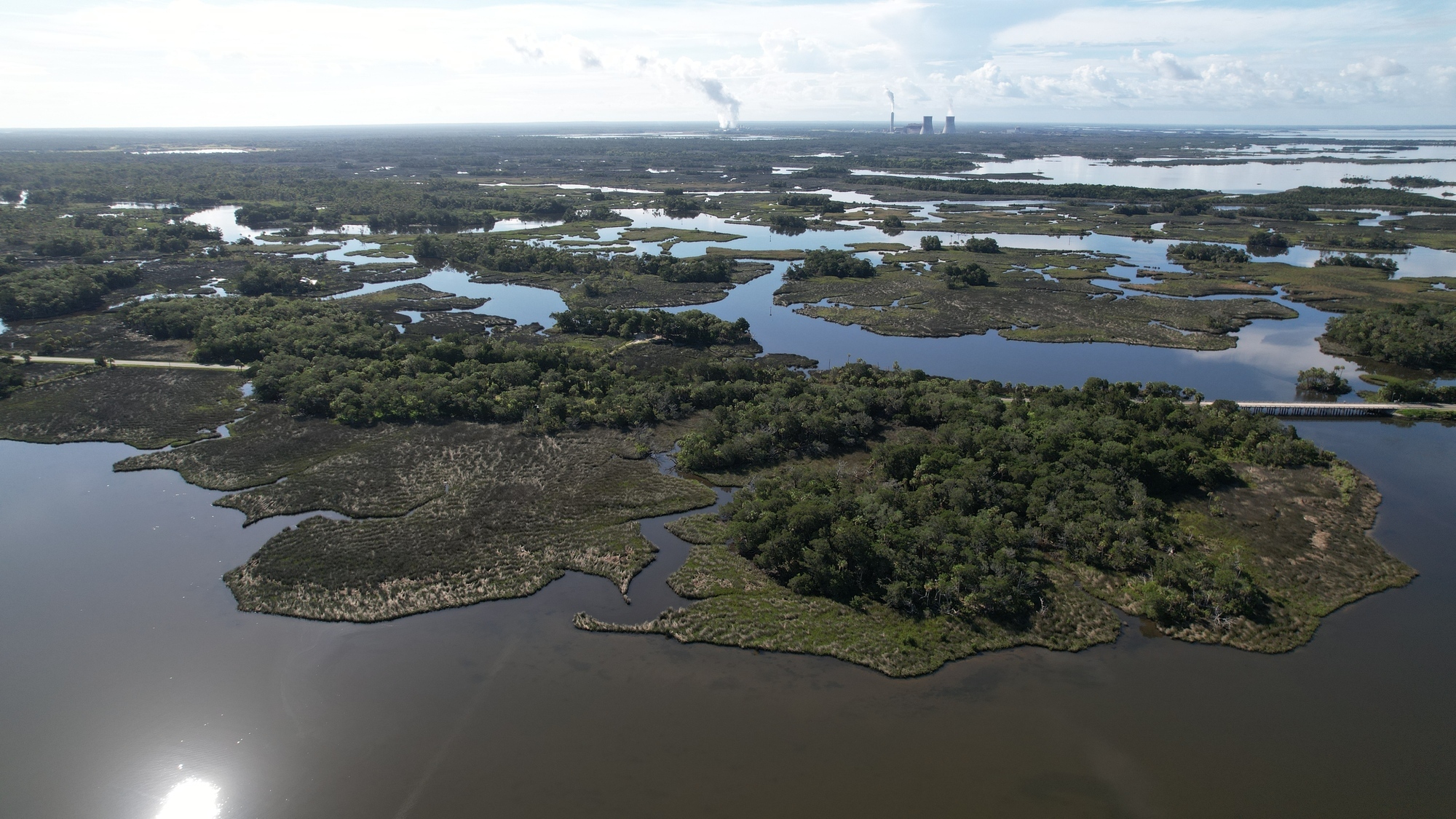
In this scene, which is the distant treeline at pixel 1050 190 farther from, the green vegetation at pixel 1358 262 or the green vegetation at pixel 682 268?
the green vegetation at pixel 682 268

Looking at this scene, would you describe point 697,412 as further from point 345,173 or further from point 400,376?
point 345,173

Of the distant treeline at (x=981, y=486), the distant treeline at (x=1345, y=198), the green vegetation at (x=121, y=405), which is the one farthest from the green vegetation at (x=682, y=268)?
the distant treeline at (x=1345, y=198)

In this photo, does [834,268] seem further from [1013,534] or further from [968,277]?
[1013,534]

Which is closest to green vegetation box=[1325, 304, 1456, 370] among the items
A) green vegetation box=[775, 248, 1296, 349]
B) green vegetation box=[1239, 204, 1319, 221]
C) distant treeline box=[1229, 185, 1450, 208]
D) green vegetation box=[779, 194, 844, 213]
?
green vegetation box=[775, 248, 1296, 349]

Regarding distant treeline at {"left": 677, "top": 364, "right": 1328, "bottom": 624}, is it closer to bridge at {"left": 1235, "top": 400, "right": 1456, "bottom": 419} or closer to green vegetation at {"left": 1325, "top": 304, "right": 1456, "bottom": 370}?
bridge at {"left": 1235, "top": 400, "right": 1456, "bottom": 419}

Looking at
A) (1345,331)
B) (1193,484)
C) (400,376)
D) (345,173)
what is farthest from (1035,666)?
(345,173)

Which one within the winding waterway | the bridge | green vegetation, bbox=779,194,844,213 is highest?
green vegetation, bbox=779,194,844,213
